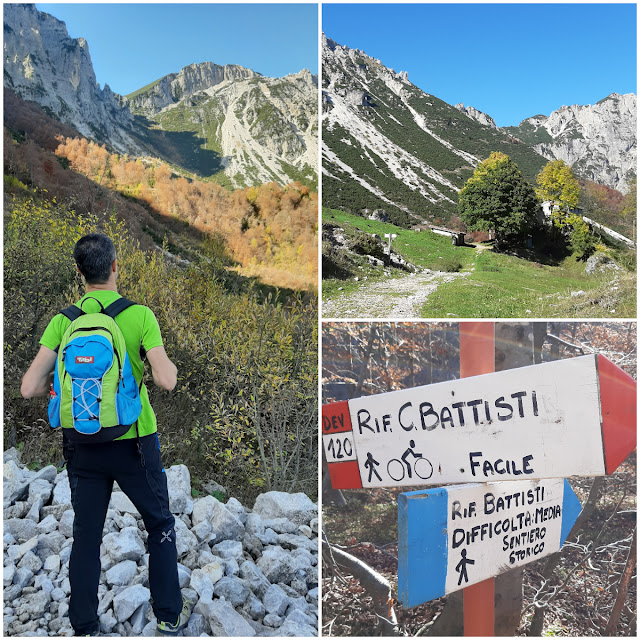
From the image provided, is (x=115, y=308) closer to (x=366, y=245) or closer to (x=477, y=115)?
(x=366, y=245)

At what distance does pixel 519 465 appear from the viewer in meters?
1.45

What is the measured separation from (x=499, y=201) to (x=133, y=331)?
4.33m

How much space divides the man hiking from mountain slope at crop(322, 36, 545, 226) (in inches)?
118

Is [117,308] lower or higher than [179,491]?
higher

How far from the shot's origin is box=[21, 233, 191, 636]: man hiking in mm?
2004

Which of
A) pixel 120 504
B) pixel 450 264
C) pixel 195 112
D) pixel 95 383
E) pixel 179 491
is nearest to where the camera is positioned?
pixel 95 383

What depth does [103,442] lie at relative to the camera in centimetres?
201

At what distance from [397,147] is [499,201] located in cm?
131

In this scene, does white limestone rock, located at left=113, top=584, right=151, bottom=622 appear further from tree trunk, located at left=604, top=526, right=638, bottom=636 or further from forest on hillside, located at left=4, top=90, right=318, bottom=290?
forest on hillside, located at left=4, top=90, right=318, bottom=290

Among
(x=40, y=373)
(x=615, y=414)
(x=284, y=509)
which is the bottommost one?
(x=284, y=509)

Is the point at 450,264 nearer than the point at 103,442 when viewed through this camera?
No

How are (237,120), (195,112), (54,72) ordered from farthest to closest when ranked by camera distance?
(54,72)
(237,120)
(195,112)

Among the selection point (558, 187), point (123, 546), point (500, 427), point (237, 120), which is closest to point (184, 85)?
point (237, 120)

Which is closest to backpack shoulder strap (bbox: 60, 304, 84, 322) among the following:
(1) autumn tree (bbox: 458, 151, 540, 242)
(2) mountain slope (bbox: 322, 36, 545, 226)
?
(2) mountain slope (bbox: 322, 36, 545, 226)
